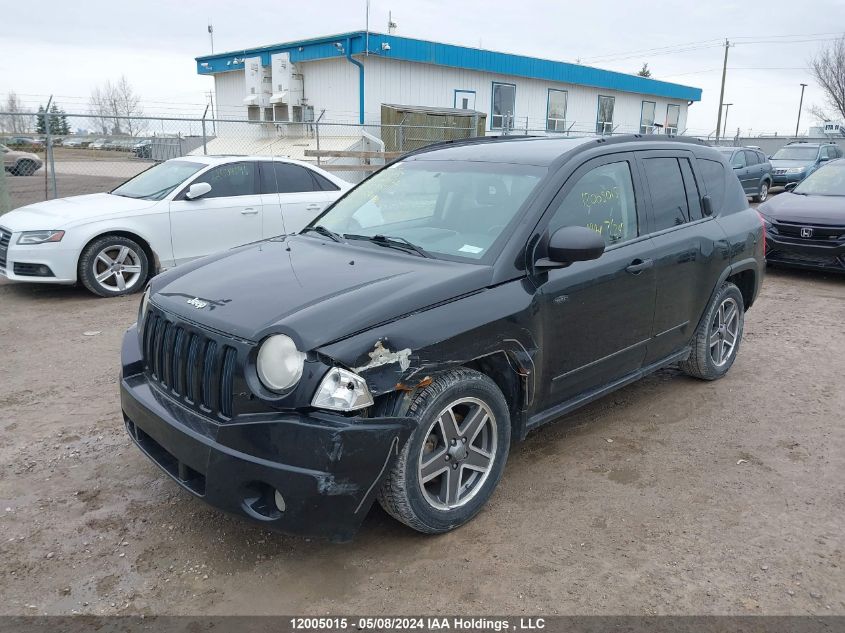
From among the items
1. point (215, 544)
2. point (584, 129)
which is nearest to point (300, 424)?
point (215, 544)

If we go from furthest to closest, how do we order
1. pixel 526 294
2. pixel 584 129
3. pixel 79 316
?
pixel 584 129, pixel 79 316, pixel 526 294

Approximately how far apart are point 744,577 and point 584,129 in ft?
84.4

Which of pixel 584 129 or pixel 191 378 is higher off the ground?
pixel 584 129

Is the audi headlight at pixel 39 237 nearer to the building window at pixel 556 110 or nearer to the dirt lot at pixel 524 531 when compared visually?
the dirt lot at pixel 524 531

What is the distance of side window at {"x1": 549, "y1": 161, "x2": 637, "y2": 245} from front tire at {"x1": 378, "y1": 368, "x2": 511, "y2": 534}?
1.05 m

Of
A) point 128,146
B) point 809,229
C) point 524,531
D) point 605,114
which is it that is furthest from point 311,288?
point 605,114

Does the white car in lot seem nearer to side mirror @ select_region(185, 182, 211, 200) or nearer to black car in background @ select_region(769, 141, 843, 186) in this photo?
side mirror @ select_region(185, 182, 211, 200)

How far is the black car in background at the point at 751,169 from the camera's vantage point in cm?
1838

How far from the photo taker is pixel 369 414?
2.85 meters

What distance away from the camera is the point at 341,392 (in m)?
2.76

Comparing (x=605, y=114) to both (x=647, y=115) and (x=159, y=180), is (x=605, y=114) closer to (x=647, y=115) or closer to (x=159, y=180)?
(x=647, y=115)

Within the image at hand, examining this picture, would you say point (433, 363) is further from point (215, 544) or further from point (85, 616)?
point (85, 616)

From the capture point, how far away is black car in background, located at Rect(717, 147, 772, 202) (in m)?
18.4

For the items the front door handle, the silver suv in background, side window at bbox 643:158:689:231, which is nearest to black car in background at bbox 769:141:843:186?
side window at bbox 643:158:689:231
